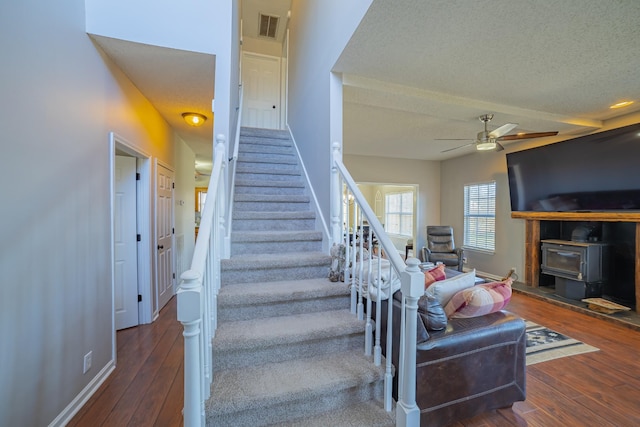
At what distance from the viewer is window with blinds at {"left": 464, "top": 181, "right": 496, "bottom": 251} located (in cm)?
548

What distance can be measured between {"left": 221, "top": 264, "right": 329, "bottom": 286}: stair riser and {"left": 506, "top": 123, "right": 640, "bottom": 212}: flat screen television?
3961 mm

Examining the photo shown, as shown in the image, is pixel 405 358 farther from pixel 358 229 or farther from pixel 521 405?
pixel 521 405

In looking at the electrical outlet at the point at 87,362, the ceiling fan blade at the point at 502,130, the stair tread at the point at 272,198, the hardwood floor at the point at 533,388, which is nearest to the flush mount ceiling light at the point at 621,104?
the ceiling fan blade at the point at 502,130

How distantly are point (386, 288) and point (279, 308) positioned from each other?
79 centimetres

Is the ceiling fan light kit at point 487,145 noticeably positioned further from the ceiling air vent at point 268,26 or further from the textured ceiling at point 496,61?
the ceiling air vent at point 268,26

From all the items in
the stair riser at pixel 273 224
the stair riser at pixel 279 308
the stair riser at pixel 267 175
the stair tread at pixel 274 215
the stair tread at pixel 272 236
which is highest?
the stair riser at pixel 267 175

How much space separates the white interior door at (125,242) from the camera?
2939mm

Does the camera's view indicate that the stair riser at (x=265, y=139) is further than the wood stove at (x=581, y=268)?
Yes

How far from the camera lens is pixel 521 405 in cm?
185

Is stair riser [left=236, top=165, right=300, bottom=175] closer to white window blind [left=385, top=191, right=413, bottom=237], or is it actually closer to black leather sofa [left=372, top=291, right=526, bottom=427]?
black leather sofa [left=372, top=291, right=526, bottom=427]

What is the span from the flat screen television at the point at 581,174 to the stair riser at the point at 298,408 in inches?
162

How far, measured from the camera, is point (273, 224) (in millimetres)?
2826

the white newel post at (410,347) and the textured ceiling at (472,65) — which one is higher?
the textured ceiling at (472,65)

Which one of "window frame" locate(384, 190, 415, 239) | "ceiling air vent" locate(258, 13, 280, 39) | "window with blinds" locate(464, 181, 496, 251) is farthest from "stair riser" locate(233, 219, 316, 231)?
"window frame" locate(384, 190, 415, 239)
